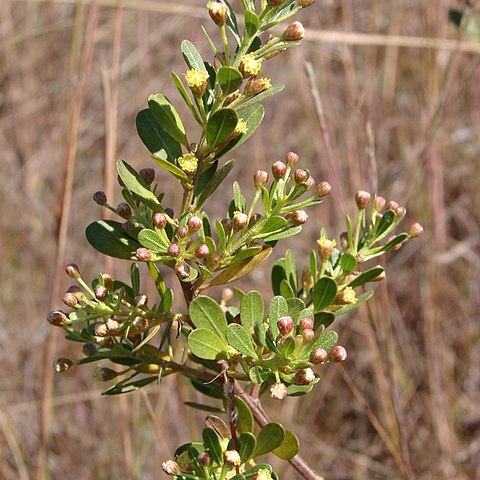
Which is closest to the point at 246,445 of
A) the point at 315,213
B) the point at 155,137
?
the point at 155,137

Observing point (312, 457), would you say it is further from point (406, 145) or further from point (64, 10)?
point (64, 10)

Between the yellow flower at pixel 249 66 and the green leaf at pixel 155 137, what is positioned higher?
the yellow flower at pixel 249 66

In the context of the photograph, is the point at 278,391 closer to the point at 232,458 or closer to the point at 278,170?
the point at 232,458

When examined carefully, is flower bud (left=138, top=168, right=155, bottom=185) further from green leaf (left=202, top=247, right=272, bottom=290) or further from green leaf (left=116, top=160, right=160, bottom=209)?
green leaf (left=202, top=247, right=272, bottom=290)

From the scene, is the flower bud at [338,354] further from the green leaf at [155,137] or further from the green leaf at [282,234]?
the green leaf at [155,137]

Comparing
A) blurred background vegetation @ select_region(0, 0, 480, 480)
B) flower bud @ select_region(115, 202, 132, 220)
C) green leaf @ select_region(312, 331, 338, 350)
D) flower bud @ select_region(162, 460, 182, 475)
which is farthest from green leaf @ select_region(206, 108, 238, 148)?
blurred background vegetation @ select_region(0, 0, 480, 480)

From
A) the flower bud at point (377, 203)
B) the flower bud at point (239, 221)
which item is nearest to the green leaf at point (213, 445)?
the flower bud at point (239, 221)
